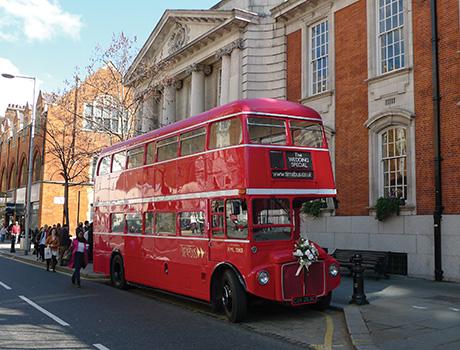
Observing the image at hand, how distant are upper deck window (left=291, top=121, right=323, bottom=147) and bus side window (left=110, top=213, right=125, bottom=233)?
248 inches

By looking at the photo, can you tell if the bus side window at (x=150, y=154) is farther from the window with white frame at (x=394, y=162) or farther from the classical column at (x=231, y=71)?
the classical column at (x=231, y=71)

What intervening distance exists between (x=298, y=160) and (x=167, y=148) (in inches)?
143

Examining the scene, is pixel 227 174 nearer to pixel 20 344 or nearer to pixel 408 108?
pixel 20 344

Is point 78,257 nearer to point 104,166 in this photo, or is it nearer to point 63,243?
point 104,166

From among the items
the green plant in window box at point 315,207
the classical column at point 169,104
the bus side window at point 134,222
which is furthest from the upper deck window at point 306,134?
the classical column at point 169,104

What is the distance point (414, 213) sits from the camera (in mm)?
14602

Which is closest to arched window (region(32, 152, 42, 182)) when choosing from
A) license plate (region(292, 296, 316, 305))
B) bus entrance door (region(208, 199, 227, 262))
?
bus entrance door (region(208, 199, 227, 262))

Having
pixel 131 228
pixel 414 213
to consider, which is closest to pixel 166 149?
pixel 131 228

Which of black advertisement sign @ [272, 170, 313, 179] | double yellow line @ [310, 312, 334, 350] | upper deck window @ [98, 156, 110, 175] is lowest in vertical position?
double yellow line @ [310, 312, 334, 350]

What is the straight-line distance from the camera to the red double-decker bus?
29.5ft

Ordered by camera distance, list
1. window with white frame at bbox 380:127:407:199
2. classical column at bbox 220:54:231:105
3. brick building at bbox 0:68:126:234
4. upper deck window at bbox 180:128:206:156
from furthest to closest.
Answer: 1. brick building at bbox 0:68:126:234
2. classical column at bbox 220:54:231:105
3. window with white frame at bbox 380:127:407:199
4. upper deck window at bbox 180:128:206:156

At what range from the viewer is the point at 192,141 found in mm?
10852

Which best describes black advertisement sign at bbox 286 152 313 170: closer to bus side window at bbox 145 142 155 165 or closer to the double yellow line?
the double yellow line

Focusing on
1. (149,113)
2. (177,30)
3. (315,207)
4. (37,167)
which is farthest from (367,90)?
(37,167)
